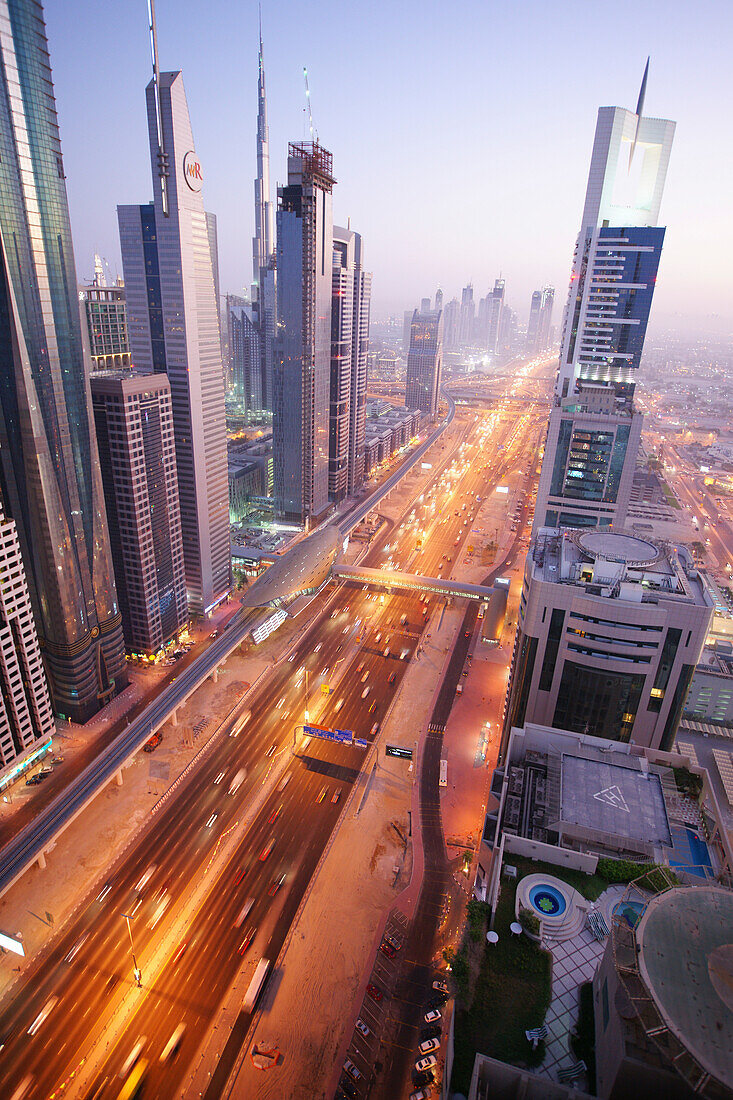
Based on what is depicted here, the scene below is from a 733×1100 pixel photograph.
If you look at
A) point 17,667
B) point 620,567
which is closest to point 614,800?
point 620,567

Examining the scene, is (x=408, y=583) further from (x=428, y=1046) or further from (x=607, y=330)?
(x=428, y=1046)

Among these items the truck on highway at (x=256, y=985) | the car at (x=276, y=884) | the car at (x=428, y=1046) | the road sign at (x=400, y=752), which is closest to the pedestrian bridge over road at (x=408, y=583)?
the road sign at (x=400, y=752)

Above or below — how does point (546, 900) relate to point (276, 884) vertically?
above

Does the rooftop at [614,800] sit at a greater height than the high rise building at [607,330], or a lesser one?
lesser

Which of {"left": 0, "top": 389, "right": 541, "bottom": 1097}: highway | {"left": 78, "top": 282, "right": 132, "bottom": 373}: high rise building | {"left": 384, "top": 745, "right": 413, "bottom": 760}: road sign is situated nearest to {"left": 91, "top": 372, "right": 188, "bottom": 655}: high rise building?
{"left": 78, "top": 282, "right": 132, "bottom": 373}: high rise building

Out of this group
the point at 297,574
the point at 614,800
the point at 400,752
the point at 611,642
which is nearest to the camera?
the point at 614,800

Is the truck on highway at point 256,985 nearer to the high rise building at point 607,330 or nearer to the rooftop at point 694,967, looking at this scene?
the rooftop at point 694,967
